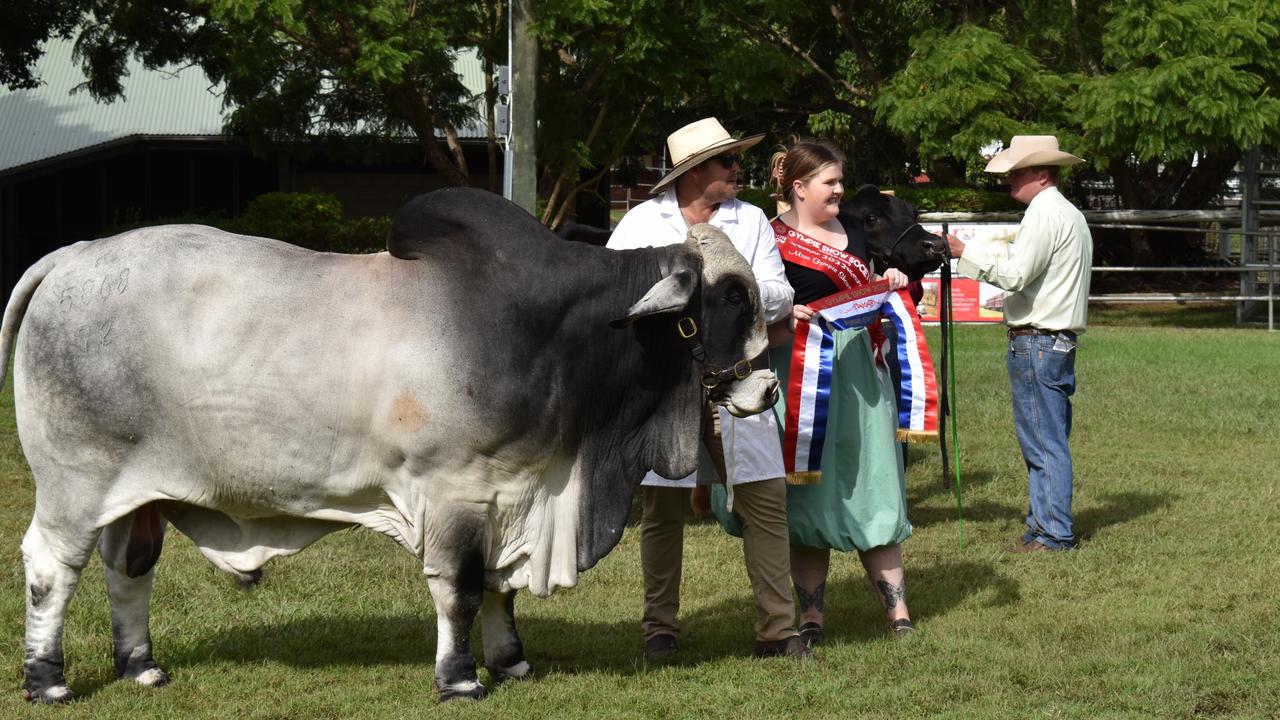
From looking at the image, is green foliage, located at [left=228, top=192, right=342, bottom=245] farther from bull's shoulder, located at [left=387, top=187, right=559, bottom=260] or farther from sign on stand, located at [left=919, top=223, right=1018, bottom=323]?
bull's shoulder, located at [left=387, top=187, right=559, bottom=260]

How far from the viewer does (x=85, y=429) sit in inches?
213

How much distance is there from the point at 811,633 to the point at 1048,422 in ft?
8.27

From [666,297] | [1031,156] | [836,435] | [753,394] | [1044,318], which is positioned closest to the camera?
[666,297]

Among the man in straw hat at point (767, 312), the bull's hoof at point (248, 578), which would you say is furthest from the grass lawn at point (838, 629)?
the bull's hoof at point (248, 578)

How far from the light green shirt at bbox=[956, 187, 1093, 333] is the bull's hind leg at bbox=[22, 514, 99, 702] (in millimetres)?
4804

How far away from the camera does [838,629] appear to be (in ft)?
22.2

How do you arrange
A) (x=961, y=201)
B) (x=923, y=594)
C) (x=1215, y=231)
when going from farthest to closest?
1. (x=961, y=201)
2. (x=1215, y=231)
3. (x=923, y=594)

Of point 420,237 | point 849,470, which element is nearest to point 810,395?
point 849,470

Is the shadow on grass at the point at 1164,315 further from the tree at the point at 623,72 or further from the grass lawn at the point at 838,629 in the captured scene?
the grass lawn at the point at 838,629

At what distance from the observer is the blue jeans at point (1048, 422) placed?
827cm

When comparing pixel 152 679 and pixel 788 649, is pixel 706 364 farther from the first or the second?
pixel 152 679

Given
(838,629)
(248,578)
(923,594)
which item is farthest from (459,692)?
(923,594)

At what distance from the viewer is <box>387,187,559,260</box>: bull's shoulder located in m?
5.52

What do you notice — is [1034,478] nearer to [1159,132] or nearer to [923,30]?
[1159,132]
